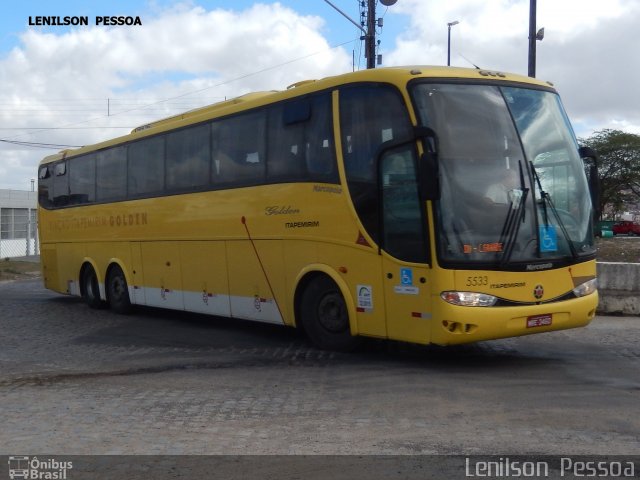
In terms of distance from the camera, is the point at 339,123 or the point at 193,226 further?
the point at 193,226

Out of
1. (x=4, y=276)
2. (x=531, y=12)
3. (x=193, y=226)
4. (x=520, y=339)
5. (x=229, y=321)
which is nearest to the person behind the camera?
(x=520, y=339)

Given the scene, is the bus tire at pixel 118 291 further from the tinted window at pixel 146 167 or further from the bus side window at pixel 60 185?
the bus side window at pixel 60 185

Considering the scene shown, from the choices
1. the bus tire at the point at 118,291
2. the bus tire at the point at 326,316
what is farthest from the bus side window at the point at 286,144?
the bus tire at the point at 118,291

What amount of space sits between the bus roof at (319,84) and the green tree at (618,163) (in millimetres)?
53971

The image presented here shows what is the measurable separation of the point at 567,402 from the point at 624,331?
5255 millimetres

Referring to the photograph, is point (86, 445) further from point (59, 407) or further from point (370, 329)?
point (370, 329)

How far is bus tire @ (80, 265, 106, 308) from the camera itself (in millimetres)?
16953

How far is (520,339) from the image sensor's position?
37.3ft

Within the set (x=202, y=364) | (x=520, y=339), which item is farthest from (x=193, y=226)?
(x=520, y=339)

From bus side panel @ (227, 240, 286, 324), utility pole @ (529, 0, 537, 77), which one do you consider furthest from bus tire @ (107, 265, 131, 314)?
utility pole @ (529, 0, 537, 77)

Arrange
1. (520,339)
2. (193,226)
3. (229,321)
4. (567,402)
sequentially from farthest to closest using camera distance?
(229,321), (193,226), (520,339), (567,402)

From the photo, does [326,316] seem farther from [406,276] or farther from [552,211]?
[552,211]

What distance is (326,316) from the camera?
33.9 ft

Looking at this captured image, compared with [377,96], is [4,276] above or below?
below
